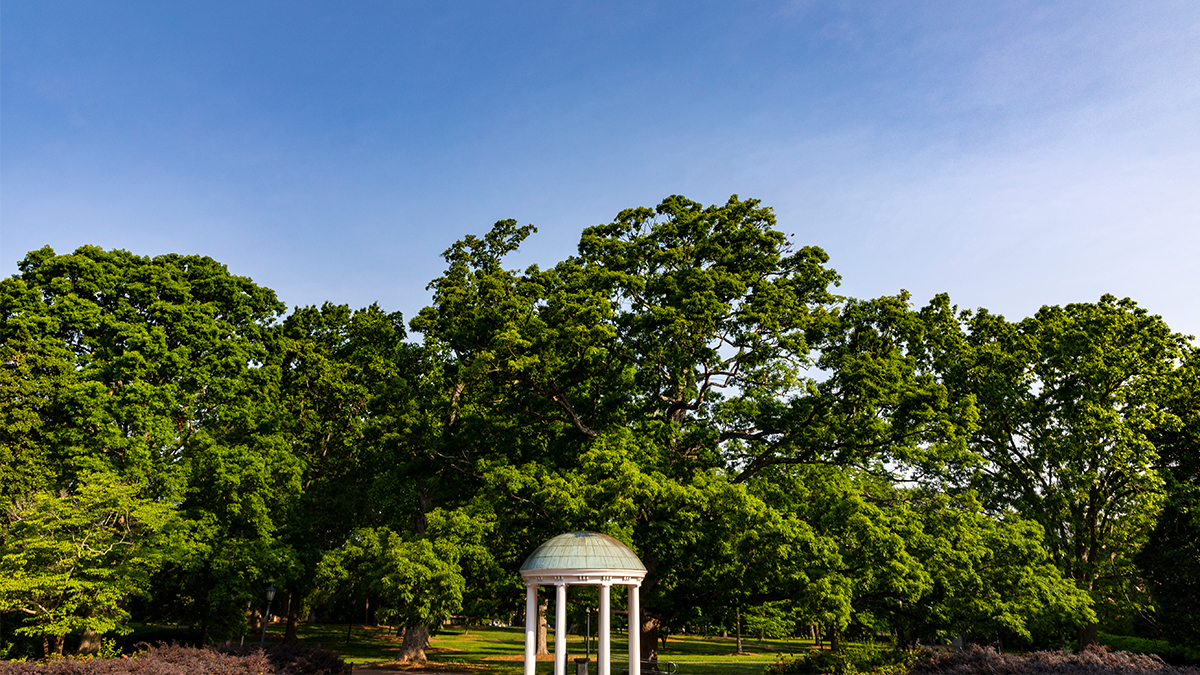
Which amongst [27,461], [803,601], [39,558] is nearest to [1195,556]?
[803,601]

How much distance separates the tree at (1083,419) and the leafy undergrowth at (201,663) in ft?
81.8

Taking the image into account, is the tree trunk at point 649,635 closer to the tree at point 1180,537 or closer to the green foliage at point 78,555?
the green foliage at point 78,555

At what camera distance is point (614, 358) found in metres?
26.5

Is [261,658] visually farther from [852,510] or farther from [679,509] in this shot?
[852,510]

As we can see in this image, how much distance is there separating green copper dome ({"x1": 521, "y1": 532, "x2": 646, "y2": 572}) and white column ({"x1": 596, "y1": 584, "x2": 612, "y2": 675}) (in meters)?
0.70

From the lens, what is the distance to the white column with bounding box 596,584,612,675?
16.7 m

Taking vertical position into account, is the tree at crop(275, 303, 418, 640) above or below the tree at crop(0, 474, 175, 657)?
above

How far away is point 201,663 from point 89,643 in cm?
1230

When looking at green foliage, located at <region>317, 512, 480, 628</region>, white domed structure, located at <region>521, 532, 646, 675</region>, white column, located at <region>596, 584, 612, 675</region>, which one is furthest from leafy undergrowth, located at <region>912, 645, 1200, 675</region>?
green foliage, located at <region>317, 512, 480, 628</region>

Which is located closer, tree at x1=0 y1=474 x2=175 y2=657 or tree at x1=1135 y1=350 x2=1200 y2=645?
tree at x1=0 y1=474 x2=175 y2=657

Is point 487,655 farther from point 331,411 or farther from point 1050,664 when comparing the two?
point 1050,664

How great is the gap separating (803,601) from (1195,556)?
22453 mm

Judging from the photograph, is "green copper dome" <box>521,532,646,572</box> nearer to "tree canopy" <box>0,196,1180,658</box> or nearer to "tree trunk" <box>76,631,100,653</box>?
"tree canopy" <box>0,196,1180,658</box>

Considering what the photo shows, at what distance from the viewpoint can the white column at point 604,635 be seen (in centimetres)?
1673
